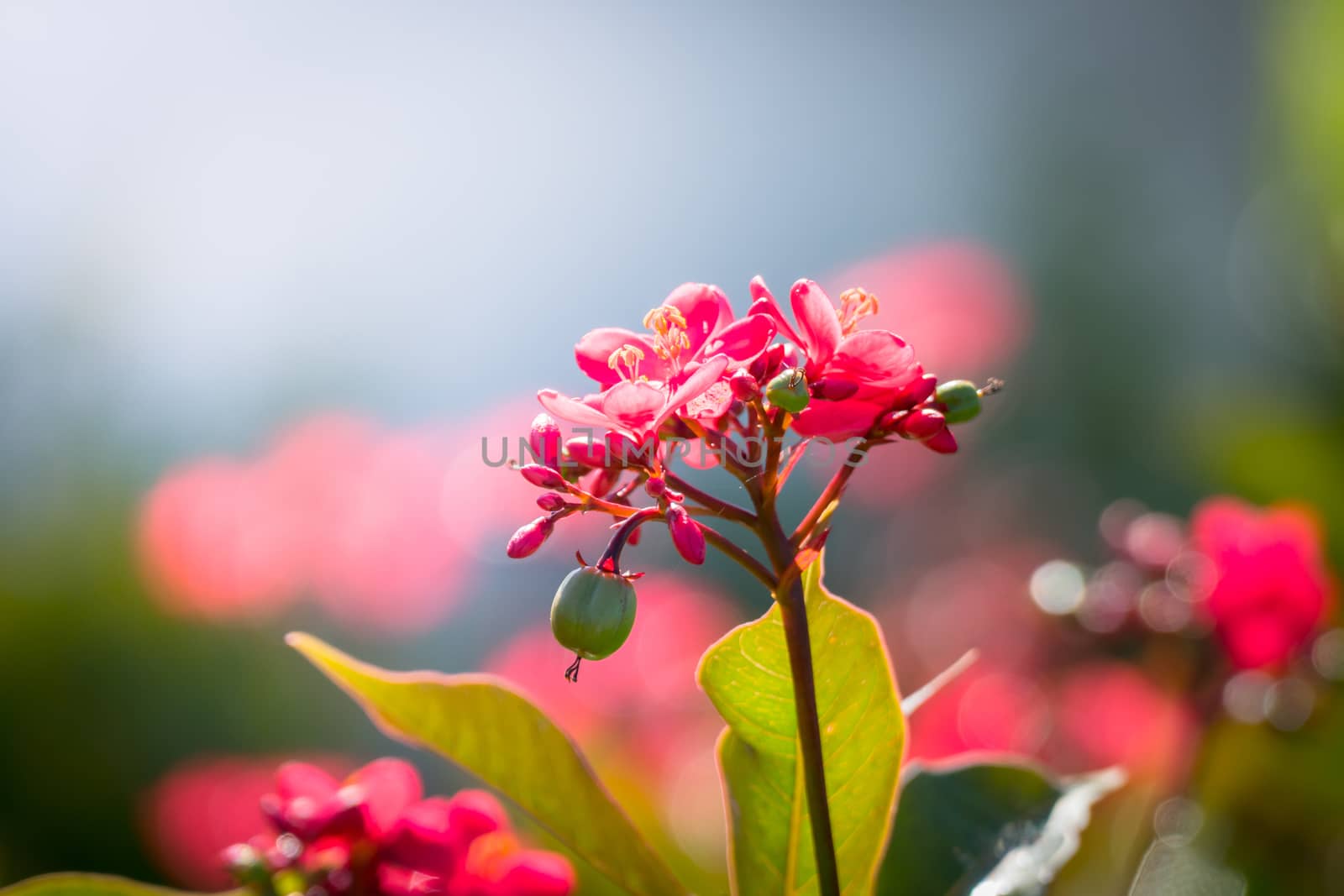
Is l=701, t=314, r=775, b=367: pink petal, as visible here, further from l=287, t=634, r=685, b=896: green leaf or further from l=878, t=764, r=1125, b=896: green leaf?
l=878, t=764, r=1125, b=896: green leaf

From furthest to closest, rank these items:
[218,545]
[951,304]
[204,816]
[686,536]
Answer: [951,304]
[218,545]
[204,816]
[686,536]

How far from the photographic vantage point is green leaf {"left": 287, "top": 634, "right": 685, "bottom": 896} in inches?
24.5

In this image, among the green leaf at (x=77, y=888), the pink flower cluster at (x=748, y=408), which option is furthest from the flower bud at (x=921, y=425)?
the green leaf at (x=77, y=888)

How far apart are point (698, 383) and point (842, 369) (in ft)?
0.32

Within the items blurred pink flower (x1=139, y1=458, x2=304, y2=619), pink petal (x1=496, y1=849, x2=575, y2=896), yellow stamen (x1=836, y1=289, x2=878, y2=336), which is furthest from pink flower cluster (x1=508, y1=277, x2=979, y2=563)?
blurred pink flower (x1=139, y1=458, x2=304, y2=619)

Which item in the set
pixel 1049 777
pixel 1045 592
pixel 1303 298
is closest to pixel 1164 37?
pixel 1303 298

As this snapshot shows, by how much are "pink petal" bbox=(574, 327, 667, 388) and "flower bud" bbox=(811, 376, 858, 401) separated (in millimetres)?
110

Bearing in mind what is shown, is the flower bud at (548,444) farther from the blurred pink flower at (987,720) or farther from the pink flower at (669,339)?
the blurred pink flower at (987,720)

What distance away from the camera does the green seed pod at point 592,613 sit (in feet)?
1.62

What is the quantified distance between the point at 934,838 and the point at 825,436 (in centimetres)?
32

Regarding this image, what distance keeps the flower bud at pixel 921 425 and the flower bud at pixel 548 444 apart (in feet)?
0.60

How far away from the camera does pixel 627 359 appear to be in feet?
2.03

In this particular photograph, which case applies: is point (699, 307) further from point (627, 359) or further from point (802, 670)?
point (802, 670)

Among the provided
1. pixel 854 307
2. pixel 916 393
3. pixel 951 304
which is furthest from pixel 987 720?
pixel 951 304
